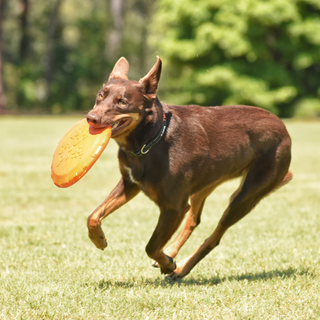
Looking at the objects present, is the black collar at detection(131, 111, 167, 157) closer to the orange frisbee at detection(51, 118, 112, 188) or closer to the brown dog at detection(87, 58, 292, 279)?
the brown dog at detection(87, 58, 292, 279)

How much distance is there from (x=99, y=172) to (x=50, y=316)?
27.5 feet

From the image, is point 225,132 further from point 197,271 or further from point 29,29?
point 29,29

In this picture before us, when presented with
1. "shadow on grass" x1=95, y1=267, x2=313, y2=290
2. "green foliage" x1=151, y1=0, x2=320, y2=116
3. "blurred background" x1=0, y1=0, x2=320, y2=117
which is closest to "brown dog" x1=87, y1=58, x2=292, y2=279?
"shadow on grass" x1=95, y1=267, x2=313, y2=290

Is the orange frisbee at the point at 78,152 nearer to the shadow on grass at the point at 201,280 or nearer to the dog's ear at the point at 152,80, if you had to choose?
the dog's ear at the point at 152,80

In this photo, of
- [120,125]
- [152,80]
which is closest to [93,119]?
[120,125]

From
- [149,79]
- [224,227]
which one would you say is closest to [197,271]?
[224,227]

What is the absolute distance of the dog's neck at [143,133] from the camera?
4277mm

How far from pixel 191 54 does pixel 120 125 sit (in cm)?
3312

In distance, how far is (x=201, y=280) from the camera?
468 centimetres

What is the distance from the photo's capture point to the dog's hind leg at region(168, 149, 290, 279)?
15.9 feet

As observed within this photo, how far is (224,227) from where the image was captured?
4.86 metres

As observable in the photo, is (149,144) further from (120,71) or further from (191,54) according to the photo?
(191,54)

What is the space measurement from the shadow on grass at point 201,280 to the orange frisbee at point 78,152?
0.94m

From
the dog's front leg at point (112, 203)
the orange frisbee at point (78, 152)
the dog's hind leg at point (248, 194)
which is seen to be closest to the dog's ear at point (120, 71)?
the orange frisbee at point (78, 152)
